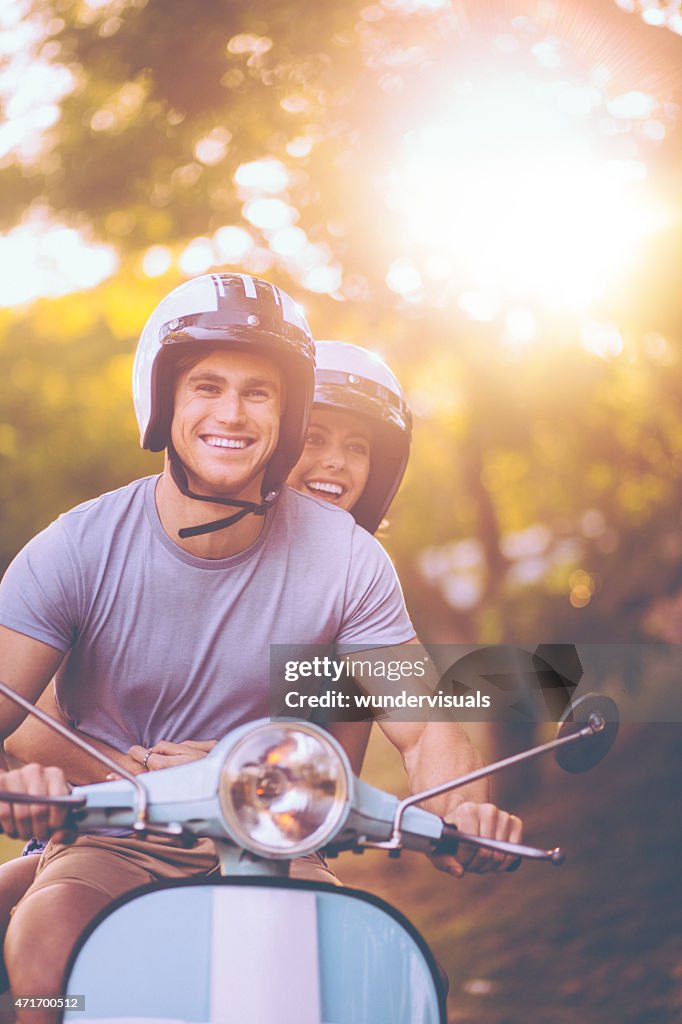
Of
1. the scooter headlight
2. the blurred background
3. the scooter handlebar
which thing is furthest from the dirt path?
the scooter headlight

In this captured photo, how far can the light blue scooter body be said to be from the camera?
1.30 metres

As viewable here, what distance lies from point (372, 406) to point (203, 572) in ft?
2.09

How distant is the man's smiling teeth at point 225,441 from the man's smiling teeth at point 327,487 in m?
0.39

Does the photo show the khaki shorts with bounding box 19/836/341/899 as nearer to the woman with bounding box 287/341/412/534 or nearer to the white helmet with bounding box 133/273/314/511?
the white helmet with bounding box 133/273/314/511

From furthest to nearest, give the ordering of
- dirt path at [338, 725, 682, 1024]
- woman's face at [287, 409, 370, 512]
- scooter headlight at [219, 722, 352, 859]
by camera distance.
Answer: dirt path at [338, 725, 682, 1024], woman's face at [287, 409, 370, 512], scooter headlight at [219, 722, 352, 859]

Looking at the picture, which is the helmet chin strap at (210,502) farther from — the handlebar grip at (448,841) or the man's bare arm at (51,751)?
the handlebar grip at (448,841)

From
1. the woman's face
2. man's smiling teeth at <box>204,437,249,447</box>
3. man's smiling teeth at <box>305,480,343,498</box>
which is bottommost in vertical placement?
man's smiling teeth at <box>204,437,249,447</box>

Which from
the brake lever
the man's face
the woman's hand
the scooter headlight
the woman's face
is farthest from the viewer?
the woman's face

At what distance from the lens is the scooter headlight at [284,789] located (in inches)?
48.2

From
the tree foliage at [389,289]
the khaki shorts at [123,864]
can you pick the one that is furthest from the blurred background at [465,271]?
the khaki shorts at [123,864]

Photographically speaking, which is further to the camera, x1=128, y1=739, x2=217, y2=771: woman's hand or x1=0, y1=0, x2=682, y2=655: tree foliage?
x1=0, y1=0, x2=682, y2=655: tree foliage

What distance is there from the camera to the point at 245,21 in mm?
2918

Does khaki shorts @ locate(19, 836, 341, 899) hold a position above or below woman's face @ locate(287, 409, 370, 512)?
below

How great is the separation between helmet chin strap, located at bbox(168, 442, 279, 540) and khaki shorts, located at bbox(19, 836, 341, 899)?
0.52m
